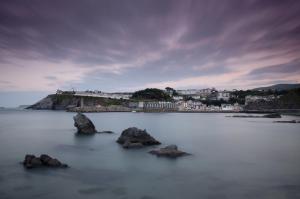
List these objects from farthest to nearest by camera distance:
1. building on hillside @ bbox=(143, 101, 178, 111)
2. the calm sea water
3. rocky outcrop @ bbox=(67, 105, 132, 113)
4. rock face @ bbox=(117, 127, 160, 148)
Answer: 1. building on hillside @ bbox=(143, 101, 178, 111)
2. rocky outcrop @ bbox=(67, 105, 132, 113)
3. rock face @ bbox=(117, 127, 160, 148)
4. the calm sea water

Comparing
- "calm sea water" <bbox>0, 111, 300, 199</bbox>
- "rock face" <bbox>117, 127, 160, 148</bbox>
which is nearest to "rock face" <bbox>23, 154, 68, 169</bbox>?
"calm sea water" <bbox>0, 111, 300, 199</bbox>

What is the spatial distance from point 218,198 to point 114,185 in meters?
5.32

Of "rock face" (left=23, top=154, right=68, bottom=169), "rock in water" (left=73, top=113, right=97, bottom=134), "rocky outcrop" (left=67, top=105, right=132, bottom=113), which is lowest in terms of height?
"rock face" (left=23, top=154, right=68, bottom=169)

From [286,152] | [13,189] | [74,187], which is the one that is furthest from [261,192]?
[286,152]

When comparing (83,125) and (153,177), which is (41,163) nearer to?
(153,177)

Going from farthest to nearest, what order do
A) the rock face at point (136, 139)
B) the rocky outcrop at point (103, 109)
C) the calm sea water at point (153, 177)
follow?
the rocky outcrop at point (103, 109)
the rock face at point (136, 139)
the calm sea water at point (153, 177)

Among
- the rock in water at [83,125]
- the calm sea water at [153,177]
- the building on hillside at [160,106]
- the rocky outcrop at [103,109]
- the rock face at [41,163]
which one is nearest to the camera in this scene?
the calm sea water at [153,177]

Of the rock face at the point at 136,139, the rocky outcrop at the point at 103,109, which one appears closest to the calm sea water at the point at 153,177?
the rock face at the point at 136,139

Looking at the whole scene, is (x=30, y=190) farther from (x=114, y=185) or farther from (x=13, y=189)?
(x=114, y=185)

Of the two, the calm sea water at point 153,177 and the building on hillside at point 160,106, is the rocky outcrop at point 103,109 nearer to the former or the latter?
the building on hillside at point 160,106

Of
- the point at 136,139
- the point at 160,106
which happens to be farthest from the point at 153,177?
the point at 160,106

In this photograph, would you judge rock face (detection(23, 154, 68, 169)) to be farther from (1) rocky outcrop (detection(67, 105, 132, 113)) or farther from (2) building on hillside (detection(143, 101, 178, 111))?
(2) building on hillside (detection(143, 101, 178, 111))

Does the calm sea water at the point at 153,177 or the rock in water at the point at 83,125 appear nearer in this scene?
the calm sea water at the point at 153,177

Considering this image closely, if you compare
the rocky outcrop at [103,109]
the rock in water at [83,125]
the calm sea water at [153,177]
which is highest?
the rocky outcrop at [103,109]
